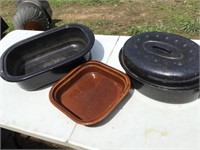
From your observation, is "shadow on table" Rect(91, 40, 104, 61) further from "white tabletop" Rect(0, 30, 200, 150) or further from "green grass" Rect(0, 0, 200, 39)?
"green grass" Rect(0, 0, 200, 39)

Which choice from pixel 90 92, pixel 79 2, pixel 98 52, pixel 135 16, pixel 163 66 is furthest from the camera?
pixel 79 2

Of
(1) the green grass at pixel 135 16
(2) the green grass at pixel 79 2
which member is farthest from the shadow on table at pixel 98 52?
(2) the green grass at pixel 79 2

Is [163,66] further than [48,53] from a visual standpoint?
No

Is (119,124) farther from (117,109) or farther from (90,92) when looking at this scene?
(90,92)

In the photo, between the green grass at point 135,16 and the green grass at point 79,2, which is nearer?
the green grass at point 135,16

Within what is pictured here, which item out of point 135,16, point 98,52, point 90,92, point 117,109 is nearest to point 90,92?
point 90,92

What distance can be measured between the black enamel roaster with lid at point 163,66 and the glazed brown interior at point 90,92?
0.09 metres

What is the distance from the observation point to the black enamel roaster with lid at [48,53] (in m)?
1.11

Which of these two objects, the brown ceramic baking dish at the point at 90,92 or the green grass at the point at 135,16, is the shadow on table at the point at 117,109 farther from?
the green grass at the point at 135,16

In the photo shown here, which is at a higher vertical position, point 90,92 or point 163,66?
point 163,66

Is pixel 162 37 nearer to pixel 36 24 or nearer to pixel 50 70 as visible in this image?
pixel 50 70

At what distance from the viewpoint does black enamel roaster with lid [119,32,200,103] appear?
3.01ft

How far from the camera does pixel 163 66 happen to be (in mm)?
939

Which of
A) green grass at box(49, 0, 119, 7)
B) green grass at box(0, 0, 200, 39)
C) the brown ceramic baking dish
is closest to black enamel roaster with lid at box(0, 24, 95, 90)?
the brown ceramic baking dish
